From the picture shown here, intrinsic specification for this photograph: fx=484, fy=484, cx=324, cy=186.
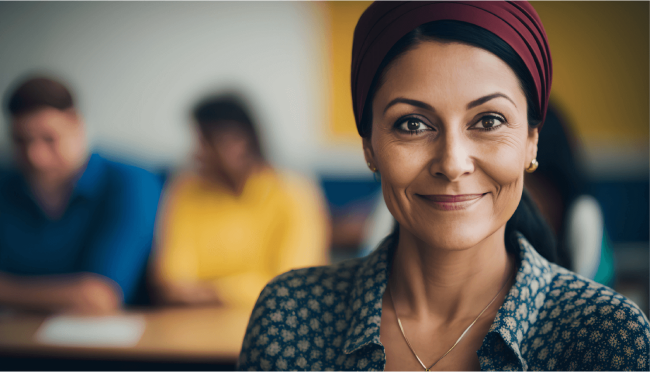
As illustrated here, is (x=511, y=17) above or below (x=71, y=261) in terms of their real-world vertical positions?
above

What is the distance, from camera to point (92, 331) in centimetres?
220

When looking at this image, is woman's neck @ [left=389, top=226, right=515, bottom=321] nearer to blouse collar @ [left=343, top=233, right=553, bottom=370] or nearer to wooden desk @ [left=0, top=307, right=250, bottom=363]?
blouse collar @ [left=343, top=233, right=553, bottom=370]

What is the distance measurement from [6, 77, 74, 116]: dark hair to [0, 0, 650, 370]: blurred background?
4.68 ft

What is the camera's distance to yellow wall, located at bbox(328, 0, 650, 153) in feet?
14.1

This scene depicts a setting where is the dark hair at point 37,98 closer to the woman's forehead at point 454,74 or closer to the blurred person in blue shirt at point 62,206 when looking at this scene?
the blurred person in blue shirt at point 62,206

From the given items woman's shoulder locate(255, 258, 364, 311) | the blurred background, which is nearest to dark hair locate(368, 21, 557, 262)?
woman's shoulder locate(255, 258, 364, 311)

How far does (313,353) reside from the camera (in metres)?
0.96

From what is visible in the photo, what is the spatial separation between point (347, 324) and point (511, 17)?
65 centimetres

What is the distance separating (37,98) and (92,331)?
1.47 m

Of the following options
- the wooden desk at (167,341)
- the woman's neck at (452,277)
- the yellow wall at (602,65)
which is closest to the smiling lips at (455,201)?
the woman's neck at (452,277)

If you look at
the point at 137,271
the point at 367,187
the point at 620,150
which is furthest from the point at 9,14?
the point at 620,150

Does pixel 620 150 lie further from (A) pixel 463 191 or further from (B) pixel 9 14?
(B) pixel 9 14

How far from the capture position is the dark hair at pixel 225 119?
10.3 feet

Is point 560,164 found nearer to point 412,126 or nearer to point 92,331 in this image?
point 412,126
